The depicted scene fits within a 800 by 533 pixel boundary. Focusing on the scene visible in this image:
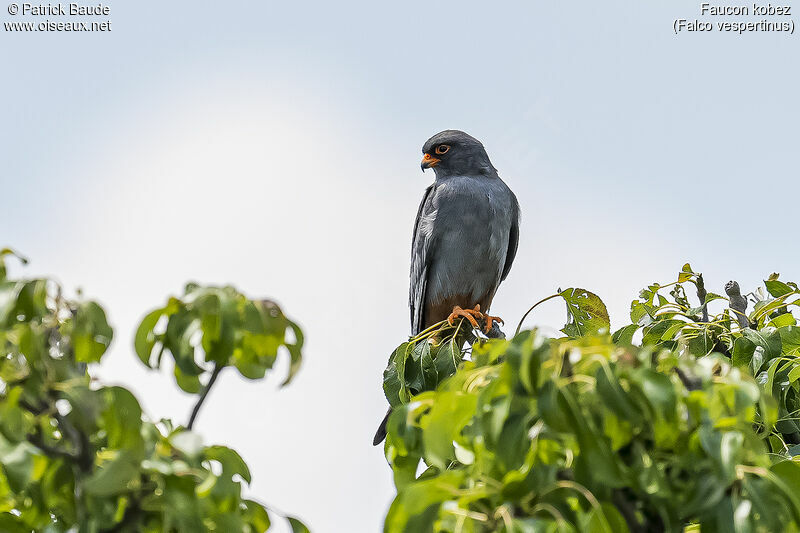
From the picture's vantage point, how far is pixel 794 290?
4.65m

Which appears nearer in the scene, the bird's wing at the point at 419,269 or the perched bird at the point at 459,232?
the perched bird at the point at 459,232

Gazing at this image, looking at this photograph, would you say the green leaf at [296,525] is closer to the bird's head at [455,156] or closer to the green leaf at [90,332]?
the green leaf at [90,332]

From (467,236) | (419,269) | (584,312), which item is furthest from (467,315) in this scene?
(419,269)

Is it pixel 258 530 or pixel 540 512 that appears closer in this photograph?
pixel 540 512

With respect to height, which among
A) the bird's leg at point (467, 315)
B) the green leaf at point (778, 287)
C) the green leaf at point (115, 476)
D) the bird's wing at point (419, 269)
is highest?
the bird's wing at point (419, 269)

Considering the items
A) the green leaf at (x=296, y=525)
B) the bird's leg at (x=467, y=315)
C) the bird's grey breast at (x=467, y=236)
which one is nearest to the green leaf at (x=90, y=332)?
the green leaf at (x=296, y=525)

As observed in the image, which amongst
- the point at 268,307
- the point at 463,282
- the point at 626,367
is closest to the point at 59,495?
the point at 268,307

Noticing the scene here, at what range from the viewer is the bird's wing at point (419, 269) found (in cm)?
815

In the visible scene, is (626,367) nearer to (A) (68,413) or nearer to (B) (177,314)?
(B) (177,314)

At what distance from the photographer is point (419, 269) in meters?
8.22

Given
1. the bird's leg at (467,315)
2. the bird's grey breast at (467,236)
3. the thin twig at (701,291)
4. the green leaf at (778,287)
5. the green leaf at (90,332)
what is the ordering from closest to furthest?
the green leaf at (90,332), the green leaf at (778,287), the thin twig at (701,291), the bird's leg at (467,315), the bird's grey breast at (467,236)

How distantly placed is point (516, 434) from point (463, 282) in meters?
A: 5.89

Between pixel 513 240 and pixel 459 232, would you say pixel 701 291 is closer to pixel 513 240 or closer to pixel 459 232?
pixel 459 232

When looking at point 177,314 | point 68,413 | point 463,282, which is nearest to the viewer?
point 68,413
